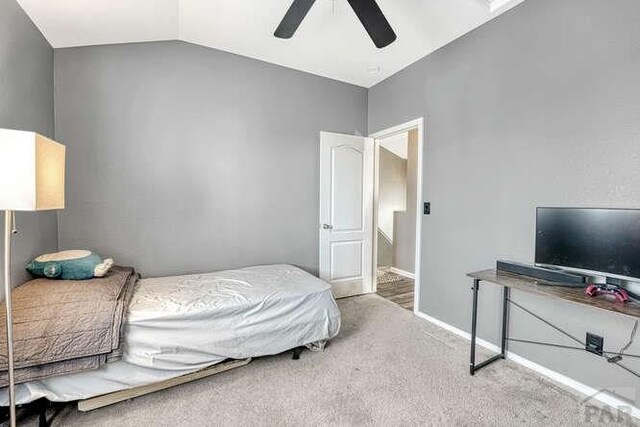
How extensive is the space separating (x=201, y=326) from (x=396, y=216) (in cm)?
390

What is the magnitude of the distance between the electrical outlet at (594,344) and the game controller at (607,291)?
36 cm

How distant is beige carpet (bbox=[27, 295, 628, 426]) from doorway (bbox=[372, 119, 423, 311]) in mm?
1564

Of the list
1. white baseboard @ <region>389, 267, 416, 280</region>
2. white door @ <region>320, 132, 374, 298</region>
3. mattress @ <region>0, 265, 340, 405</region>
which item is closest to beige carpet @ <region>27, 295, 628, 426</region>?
mattress @ <region>0, 265, 340, 405</region>

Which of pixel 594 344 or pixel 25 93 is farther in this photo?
pixel 25 93

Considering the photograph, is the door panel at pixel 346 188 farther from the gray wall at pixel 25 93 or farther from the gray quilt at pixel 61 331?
the gray wall at pixel 25 93

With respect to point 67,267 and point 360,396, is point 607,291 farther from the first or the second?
point 67,267

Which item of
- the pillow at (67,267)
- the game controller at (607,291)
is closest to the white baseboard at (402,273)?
the game controller at (607,291)

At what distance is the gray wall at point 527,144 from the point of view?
1767mm

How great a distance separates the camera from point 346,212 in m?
3.70

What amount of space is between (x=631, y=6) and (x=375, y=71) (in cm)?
210

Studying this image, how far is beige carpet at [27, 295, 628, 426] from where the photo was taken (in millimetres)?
1689

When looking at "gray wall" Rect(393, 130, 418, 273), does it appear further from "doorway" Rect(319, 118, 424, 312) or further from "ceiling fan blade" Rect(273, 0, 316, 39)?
"ceiling fan blade" Rect(273, 0, 316, 39)

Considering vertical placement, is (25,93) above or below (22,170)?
above

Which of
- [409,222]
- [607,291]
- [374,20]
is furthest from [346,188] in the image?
[607,291]
